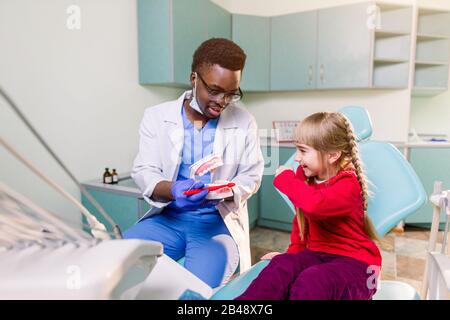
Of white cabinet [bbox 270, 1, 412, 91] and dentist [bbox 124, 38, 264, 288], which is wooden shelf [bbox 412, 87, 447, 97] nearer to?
white cabinet [bbox 270, 1, 412, 91]

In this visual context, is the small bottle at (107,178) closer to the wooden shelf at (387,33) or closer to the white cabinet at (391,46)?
the white cabinet at (391,46)

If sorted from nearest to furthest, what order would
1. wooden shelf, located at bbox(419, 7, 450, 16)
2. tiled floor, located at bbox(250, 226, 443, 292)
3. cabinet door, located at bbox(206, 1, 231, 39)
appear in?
tiled floor, located at bbox(250, 226, 443, 292), cabinet door, located at bbox(206, 1, 231, 39), wooden shelf, located at bbox(419, 7, 450, 16)

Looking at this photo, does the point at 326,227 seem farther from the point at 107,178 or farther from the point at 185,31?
the point at 185,31

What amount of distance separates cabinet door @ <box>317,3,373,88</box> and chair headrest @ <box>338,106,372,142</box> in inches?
73.3

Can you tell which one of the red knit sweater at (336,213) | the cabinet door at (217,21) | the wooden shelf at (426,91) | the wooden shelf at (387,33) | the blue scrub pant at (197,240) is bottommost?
the blue scrub pant at (197,240)

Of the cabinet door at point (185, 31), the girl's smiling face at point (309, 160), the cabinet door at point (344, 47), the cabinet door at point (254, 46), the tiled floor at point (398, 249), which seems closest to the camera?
the girl's smiling face at point (309, 160)

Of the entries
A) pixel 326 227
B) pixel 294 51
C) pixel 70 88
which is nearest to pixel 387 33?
pixel 294 51

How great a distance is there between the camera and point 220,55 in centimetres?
128

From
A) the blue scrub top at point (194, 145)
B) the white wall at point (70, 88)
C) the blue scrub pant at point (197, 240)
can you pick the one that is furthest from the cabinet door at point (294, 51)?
the blue scrub pant at point (197, 240)

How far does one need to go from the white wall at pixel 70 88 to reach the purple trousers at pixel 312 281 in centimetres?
131

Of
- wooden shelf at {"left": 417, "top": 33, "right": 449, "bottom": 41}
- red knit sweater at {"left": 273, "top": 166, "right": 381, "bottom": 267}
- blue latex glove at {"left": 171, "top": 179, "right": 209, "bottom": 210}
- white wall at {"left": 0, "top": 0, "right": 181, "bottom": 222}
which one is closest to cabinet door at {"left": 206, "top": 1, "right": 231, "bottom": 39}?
white wall at {"left": 0, "top": 0, "right": 181, "bottom": 222}

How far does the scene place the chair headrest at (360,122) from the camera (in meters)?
1.26

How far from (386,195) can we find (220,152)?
674 mm

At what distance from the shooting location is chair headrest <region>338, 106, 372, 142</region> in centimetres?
126
